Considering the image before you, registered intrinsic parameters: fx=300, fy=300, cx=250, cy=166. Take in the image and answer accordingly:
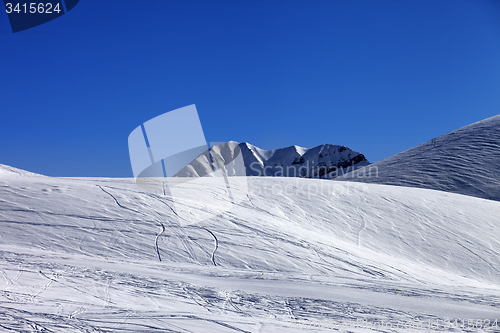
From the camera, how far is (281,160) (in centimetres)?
16300

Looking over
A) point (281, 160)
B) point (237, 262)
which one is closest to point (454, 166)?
point (237, 262)

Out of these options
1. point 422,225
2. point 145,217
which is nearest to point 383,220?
point 422,225

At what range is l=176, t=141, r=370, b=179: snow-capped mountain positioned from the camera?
465ft

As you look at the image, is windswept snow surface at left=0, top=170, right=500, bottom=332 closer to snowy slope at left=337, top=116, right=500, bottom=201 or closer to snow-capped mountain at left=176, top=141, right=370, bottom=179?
snowy slope at left=337, top=116, right=500, bottom=201

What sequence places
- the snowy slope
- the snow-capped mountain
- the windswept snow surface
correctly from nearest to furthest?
1. the windswept snow surface
2. the snowy slope
3. the snow-capped mountain

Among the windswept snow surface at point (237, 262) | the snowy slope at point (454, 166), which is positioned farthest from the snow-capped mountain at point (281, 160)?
the windswept snow surface at point (237, 262)

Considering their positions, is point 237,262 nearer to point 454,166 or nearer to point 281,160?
point 454,166

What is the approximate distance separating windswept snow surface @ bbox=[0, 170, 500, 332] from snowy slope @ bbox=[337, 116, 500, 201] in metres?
13.5

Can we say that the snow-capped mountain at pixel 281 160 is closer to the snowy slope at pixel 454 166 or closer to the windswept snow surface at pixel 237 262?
the snowy slope at pixel 454 166

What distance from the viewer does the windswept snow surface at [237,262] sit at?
17.0 ft

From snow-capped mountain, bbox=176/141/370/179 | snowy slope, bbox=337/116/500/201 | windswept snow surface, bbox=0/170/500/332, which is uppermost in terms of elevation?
snow-capped mountain, bbox=176/141/370/179

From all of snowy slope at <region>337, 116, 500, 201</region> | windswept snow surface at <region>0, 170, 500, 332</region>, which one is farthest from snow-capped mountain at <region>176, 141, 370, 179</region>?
windswept snow surface at <region>0, 170, 500, 332</region>

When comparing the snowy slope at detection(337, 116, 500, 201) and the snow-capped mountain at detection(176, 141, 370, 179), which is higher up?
the snow-capped mountain at detection(176, 141, 370, 179)

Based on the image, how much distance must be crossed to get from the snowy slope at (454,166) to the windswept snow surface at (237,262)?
44.4ft
